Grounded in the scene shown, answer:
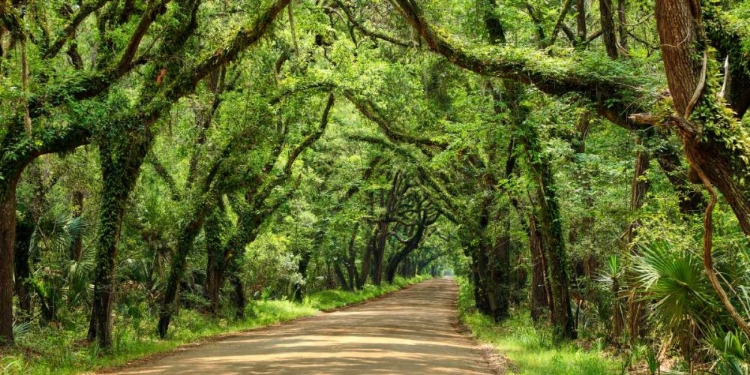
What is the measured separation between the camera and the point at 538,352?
45.8 ft

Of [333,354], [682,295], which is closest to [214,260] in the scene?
[333,354]

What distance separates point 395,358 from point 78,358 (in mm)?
5564

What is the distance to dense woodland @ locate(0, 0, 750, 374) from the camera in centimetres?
827

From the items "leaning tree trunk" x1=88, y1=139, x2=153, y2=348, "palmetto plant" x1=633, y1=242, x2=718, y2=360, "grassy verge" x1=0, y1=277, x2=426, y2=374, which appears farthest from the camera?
"leaning tree trunk" x1=88, y1=139, x2=153, y2=348

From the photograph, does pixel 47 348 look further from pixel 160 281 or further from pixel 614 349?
pixel 614 349

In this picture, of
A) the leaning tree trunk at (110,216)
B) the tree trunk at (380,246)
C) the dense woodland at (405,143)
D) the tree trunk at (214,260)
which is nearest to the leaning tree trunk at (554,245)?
the dense woodland at (405,143)

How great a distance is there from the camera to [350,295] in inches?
1623

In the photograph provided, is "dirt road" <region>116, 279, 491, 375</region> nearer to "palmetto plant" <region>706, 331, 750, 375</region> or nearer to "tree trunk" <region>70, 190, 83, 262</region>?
"palmetto plant" <region>706, 331, 750, 375</region>

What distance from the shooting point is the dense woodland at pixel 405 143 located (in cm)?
827

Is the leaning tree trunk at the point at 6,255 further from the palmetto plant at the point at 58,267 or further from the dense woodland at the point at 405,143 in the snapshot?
the palmetto plant at the point at 58,267

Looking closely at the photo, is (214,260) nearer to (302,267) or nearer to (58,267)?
(58,267)

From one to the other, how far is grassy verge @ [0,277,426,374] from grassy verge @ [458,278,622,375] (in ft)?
23.9

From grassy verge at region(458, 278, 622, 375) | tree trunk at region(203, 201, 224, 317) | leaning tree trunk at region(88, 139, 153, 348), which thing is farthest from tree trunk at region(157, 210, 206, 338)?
grassy verge at region(458, 278, 622, 375)

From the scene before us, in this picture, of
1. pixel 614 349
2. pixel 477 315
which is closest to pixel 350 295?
pixel 477 315
